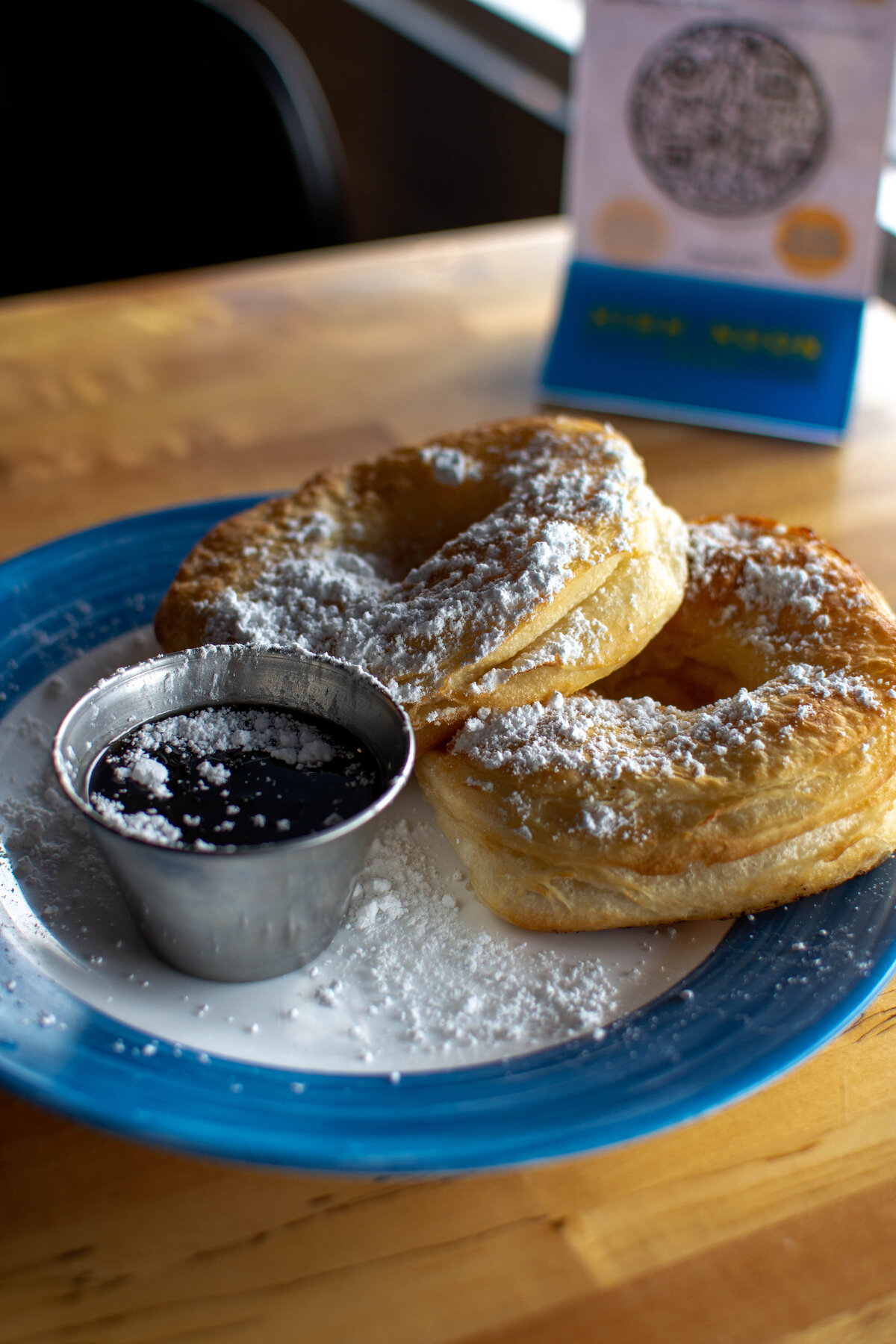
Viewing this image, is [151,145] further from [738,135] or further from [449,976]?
[449,976]

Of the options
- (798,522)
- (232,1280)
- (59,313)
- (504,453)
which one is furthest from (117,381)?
(232,1280)

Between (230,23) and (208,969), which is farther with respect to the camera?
(230,23)

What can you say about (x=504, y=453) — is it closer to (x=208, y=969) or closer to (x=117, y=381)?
(x=208, y=969)

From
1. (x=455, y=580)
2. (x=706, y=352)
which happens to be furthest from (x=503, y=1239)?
(x=706, y=352)

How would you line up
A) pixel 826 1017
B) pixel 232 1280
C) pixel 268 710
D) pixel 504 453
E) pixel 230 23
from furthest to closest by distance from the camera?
pixel 230 23 → pixel 504 453 → pixel 268 710 → pixel 826 1017 → pixel 232 1280

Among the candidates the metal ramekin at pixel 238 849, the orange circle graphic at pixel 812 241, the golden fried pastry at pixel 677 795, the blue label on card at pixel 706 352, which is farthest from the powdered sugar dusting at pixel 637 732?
the orange circle graphic at pixel 812 241

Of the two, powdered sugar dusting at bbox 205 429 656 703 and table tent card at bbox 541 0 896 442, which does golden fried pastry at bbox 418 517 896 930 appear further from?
table tent card at bbox 541 0 896 442

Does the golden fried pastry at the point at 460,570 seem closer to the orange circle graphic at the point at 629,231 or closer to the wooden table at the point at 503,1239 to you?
the wooden table at the point at 503,1239
